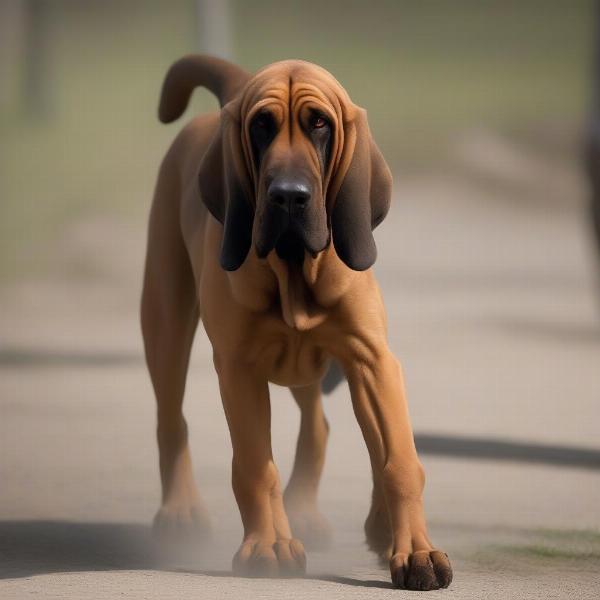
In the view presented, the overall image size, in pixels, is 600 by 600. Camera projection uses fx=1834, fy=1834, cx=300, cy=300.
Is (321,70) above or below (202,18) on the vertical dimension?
above

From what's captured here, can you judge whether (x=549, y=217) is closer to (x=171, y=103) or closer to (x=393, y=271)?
(x=393, y=271)

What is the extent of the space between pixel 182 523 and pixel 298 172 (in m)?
1.99

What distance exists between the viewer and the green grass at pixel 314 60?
31141mm

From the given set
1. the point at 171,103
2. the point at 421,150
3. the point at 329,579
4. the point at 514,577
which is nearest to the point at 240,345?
the point at 329,579

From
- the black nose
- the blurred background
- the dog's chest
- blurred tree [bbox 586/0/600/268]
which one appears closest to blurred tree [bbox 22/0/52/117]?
the blurred background

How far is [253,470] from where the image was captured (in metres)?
6.03

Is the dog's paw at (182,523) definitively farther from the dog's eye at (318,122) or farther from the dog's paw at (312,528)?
the dog's eye at (318,122)

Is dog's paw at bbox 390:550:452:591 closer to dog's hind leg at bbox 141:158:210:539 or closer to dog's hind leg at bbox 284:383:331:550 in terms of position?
dog's hind leg at bbox 284:383:331:550

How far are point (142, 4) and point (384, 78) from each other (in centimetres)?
667

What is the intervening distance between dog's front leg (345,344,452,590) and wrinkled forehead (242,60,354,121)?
792 millimetres

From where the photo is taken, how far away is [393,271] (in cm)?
1997

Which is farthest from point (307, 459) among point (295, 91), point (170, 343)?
point (295, 91)

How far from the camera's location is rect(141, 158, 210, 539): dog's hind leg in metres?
7.03

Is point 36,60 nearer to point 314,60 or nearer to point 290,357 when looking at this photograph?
point 314,60
